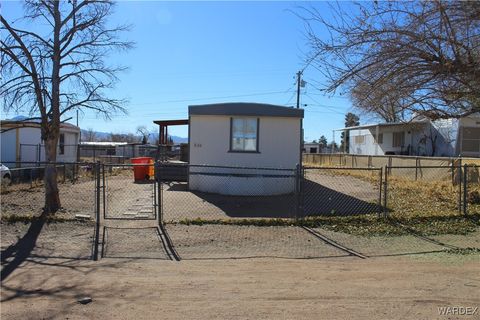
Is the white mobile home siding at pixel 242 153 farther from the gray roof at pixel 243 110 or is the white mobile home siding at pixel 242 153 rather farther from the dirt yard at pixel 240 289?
the dirt yard at pixel 240 289

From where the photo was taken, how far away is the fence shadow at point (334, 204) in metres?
A: 11.3

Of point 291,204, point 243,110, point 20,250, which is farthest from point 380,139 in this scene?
point 20,250

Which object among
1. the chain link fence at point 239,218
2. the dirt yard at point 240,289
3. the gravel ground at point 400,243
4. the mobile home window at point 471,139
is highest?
the mobile home window at point 471,139

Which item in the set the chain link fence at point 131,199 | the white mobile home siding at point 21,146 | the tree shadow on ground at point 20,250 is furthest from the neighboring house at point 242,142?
the white mobile home siding at point 21,146

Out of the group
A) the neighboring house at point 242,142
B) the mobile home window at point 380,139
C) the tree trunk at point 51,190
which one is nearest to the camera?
the tree trunk at point 51,190

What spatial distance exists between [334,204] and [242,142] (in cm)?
A: 394

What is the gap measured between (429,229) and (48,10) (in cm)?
964

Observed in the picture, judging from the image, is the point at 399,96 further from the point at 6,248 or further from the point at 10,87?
the point at 10,87

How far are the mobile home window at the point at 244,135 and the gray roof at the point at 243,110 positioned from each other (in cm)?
30

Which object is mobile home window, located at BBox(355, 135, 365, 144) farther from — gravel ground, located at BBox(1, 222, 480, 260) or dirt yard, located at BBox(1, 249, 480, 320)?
dirt yard, located at BBox(1, 249, 480, 320)

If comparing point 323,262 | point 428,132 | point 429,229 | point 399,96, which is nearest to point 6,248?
point 323,262

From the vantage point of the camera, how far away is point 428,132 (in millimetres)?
34344

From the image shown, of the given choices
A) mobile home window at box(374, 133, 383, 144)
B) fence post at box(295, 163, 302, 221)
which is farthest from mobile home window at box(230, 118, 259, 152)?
mobile home window at box(374, 133, 383, 144)

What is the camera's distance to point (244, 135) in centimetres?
1501
